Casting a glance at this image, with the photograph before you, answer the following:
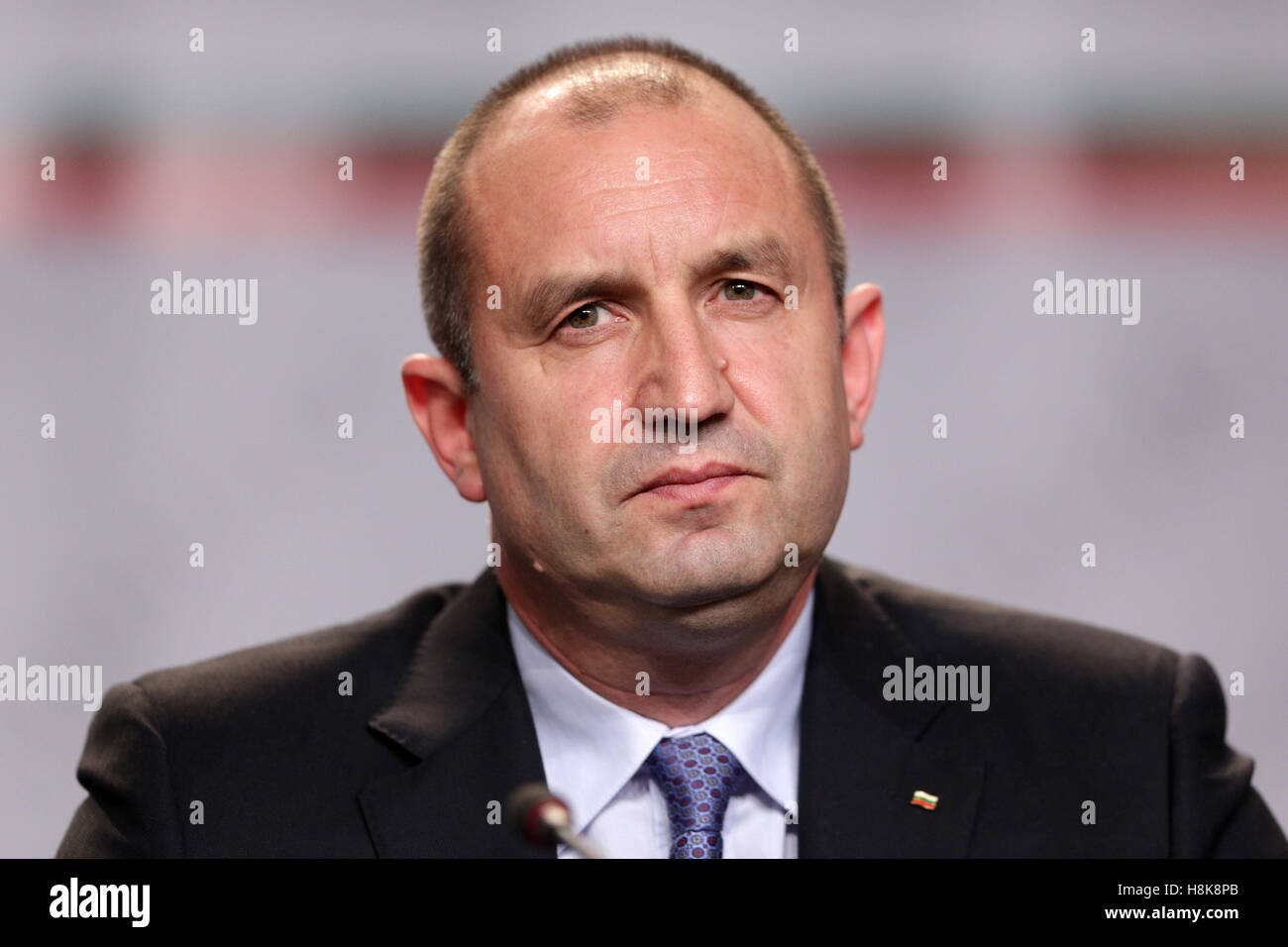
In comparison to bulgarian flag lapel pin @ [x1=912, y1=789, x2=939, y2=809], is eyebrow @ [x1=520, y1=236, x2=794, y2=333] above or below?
above

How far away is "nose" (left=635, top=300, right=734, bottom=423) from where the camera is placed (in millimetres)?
1696

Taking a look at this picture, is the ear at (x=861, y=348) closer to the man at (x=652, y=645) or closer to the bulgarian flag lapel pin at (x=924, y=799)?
the man at (x=652, y=645)

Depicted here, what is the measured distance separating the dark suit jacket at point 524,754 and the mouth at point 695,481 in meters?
0.43

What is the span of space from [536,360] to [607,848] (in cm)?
63

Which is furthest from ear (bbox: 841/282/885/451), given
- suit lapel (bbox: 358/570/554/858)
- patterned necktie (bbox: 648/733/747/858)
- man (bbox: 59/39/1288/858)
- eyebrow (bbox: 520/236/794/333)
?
suit lapel (bbox: 358/570/554/858)

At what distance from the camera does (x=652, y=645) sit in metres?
1.91

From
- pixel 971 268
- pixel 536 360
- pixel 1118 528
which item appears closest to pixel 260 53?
pixel 971 268

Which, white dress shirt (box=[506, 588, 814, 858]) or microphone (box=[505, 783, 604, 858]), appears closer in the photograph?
microphone (box=[505, 783, 604, 858])

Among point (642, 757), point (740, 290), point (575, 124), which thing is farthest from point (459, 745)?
point (575, 124)

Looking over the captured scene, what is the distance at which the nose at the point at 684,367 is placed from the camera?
170 centimetres

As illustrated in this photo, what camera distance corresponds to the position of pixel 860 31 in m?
3.59

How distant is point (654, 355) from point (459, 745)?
0.60 meters

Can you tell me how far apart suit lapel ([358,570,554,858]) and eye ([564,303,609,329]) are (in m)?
0.50

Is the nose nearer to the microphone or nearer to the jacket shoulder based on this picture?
the microphone
